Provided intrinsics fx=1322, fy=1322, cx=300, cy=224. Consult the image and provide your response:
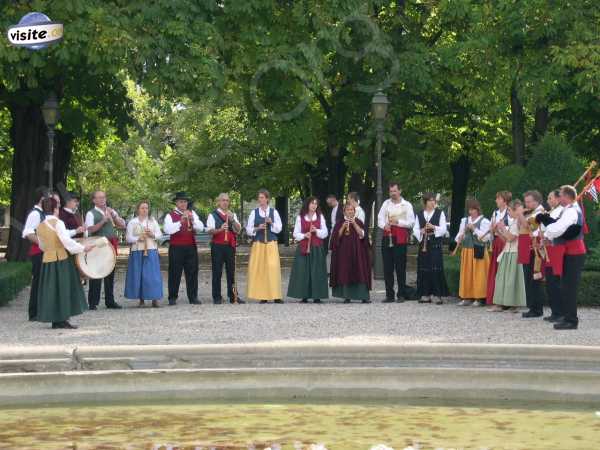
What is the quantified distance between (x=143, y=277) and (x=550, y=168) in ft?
20.9

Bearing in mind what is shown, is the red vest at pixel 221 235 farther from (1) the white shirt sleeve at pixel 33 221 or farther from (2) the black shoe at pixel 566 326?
(2) the black shoe at pixel 566 326

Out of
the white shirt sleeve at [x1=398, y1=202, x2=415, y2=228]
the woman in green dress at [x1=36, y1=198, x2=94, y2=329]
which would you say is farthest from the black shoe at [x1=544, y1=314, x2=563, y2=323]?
the woman in green dress at [x1=36, y1=198, x2=94, y2=329]

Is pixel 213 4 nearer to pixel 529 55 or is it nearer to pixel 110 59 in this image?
pixel 110 59

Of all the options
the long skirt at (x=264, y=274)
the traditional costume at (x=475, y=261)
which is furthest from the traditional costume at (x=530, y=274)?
the long skirt at (x=264, y=274)

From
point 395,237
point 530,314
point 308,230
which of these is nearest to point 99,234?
point 308,230

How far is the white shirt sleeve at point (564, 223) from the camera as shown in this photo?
15.0 meters

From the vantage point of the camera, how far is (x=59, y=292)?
1554cm

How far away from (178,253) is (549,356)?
10148 mm

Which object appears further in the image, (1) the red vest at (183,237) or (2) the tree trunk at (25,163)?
(2) the tree trunk at (25,163)

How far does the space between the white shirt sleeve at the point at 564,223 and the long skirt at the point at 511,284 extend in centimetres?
314

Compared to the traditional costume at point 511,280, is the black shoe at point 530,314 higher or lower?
lower

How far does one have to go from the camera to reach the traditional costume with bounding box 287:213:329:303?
20.3 meters

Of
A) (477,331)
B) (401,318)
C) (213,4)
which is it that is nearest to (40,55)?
(213,4)
